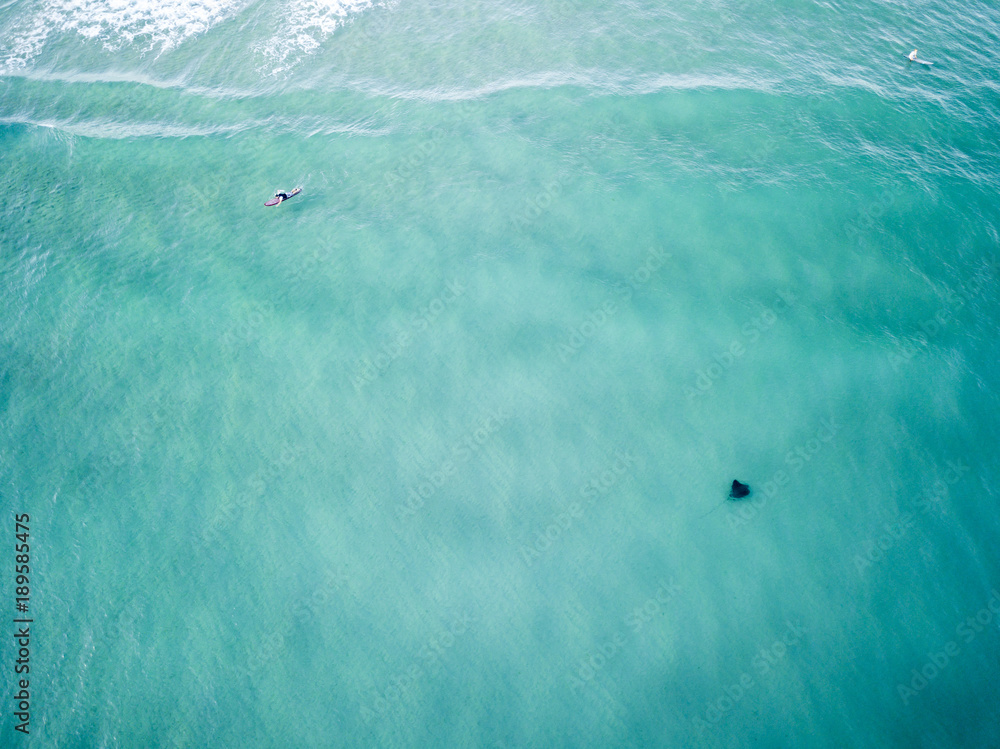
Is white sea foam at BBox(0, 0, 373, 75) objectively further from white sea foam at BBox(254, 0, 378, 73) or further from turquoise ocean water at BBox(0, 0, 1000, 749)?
turquoise ocean water at BBox(0, 0, 1000, 749)

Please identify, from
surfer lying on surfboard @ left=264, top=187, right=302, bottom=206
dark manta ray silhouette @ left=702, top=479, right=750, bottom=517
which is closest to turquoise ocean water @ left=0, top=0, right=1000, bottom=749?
dark manta ray silhouette @ left=702, top=479, right=750, bottom=517

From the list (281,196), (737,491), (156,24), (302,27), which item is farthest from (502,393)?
(156,24)

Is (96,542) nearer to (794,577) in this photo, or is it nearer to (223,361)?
(223,361)

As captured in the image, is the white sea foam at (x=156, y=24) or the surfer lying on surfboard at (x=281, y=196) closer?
the surfer lying on surfboard at (x=281, y=196)

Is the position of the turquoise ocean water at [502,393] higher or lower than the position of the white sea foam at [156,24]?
lower

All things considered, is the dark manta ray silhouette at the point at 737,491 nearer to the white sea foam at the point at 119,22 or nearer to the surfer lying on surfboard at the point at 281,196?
the surfer lying on surfboard at the point at 281,196

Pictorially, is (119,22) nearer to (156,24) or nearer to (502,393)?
(156,24)

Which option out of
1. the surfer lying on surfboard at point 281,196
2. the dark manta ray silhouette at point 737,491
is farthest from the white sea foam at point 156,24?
the dark manta ray silhouette at point 737,491
